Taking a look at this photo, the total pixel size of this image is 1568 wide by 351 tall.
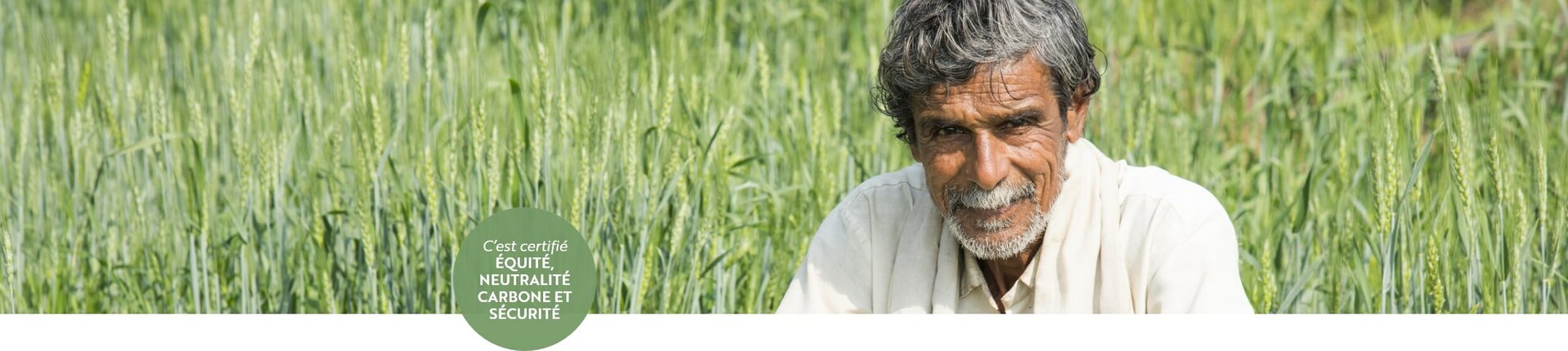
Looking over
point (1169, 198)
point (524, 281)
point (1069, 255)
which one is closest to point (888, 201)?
point (1069, 255)

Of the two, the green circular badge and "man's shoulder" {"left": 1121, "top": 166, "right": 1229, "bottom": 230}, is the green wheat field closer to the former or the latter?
the green circular badge

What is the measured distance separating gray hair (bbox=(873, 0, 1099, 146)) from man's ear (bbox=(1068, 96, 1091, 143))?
2.3 inches

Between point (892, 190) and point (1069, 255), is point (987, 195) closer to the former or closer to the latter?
point (1069, 255)

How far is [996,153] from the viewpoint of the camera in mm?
1787

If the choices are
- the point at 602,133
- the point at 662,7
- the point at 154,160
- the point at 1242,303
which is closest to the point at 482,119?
the point at 602,133

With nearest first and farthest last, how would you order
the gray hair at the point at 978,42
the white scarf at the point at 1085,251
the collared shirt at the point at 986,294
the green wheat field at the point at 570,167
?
the gray hair at the point at 978,42
the white scarf at the point at 1085,251
the collared shirt at the point at 986,294
the green wheat field at the point at 570,167

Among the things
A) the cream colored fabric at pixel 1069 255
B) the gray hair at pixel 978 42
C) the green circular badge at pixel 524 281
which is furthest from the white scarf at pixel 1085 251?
the green circular badge at pixel 524 281

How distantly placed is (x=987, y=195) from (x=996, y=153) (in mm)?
62

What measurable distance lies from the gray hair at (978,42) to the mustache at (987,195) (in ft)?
0.43

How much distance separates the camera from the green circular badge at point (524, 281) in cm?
189

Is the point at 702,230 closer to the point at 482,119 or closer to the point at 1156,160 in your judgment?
the point at 482,119

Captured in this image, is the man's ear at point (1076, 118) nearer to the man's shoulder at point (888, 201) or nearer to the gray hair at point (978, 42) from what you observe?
the gray hair at point (978, 42)

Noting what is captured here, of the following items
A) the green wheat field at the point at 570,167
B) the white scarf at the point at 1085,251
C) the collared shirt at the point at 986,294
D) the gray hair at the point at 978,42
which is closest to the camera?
the gray hair at the point at 978,42

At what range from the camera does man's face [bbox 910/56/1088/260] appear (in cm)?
175
